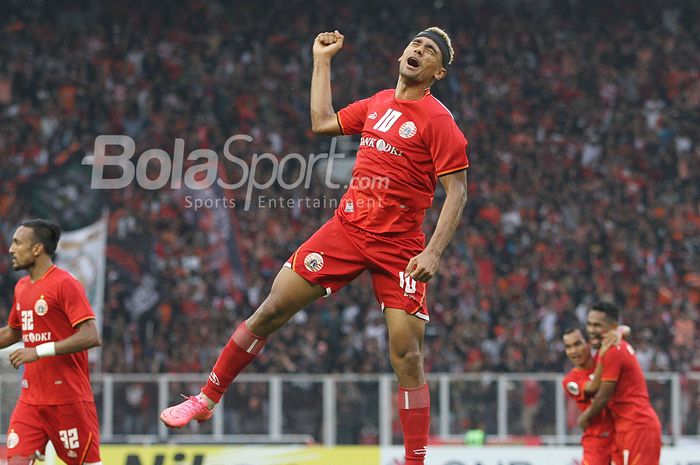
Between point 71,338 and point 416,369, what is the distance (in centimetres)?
241

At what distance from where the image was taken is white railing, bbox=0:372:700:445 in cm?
1558

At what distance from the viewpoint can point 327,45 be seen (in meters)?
7.49

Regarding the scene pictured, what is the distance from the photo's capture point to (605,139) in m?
22.8

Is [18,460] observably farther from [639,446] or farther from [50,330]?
[639,446]

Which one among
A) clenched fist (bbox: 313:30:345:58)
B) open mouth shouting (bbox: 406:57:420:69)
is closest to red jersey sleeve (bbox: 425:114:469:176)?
open mouth shouting (bbox: 406:57:420:69)

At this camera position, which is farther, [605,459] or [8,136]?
[8,136]

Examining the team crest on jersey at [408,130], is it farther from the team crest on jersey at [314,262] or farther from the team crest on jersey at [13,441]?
the team crest on jersey at [13,441]

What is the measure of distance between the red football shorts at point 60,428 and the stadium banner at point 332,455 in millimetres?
4063

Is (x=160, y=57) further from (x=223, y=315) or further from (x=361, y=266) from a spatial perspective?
(x=361, y=266)

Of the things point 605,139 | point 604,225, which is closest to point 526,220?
point 604,225

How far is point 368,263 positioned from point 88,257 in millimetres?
9063

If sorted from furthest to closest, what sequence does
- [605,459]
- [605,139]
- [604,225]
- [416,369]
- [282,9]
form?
[282,9], [605,139], [604,225], [605,459], [416,369]

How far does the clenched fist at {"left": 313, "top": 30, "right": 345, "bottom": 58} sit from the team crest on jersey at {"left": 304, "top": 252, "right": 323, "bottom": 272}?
1206 millimetres

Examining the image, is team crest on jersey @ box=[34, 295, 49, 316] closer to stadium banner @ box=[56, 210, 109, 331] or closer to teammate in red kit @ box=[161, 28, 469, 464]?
teammate in red kit @ box=[161, 28, 469, 464]
